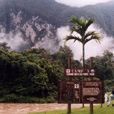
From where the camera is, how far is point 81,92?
10039mm

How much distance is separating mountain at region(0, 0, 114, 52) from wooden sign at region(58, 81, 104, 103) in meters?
75.8

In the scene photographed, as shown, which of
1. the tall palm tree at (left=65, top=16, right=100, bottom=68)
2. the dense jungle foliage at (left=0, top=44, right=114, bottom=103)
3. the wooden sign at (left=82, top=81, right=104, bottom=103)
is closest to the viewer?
the wooden sign at (left=82, top=81, right=104, bottom=103)

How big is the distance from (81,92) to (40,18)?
301 feet

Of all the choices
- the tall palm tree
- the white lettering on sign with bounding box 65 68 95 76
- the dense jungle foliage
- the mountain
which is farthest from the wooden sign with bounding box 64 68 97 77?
the mountain

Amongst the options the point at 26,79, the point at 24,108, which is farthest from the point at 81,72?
the point at 26,79

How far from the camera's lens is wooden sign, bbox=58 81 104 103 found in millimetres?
9977

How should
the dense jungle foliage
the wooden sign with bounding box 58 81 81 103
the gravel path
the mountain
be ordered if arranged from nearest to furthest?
the wooden sign with bounding box 58 81 81 103 < the gravel path < the dense jungle foliage < the mountain

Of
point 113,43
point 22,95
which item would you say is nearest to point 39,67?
point 22,95

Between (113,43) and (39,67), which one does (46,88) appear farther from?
(113,43)

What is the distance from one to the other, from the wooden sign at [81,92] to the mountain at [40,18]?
75.8 meters

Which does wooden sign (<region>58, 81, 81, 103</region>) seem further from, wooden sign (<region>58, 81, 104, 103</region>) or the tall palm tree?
the tall palm tree

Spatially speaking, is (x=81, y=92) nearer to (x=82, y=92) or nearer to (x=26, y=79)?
(x=82, y=92)

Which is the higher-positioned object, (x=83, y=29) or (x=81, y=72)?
(x=83, y=29)

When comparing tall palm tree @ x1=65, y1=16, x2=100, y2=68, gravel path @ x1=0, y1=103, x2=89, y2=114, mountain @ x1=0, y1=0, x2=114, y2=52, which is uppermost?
mountain @ x1=0, y1=0, x2=114, y2=52
